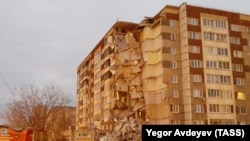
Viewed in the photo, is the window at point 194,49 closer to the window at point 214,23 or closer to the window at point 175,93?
the window at point 214,23

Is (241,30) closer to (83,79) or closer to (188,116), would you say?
(188,116)

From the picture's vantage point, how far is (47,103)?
Answer: 55.6 m

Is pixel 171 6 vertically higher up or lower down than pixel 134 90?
higher up

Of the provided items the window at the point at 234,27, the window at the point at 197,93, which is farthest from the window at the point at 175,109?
the window at the point at 234,27

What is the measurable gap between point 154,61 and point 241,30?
60.6 ft

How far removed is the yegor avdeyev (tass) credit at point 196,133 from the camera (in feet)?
22.6

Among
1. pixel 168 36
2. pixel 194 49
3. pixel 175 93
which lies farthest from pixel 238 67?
pixel 168 36

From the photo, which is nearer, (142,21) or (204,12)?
(204,12)

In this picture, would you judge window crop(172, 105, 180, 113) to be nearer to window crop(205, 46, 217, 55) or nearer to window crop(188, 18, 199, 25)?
window crop(205, 46, 217, 55)

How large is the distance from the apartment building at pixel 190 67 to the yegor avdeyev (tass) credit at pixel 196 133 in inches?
1938

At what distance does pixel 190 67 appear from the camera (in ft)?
190

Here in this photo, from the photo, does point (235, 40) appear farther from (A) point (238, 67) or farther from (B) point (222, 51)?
(A) point (238, 67)

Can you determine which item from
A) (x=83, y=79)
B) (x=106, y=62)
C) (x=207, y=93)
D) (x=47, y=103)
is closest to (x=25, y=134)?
(x=47, y=103)

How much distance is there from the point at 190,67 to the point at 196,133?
51964 millimetres
